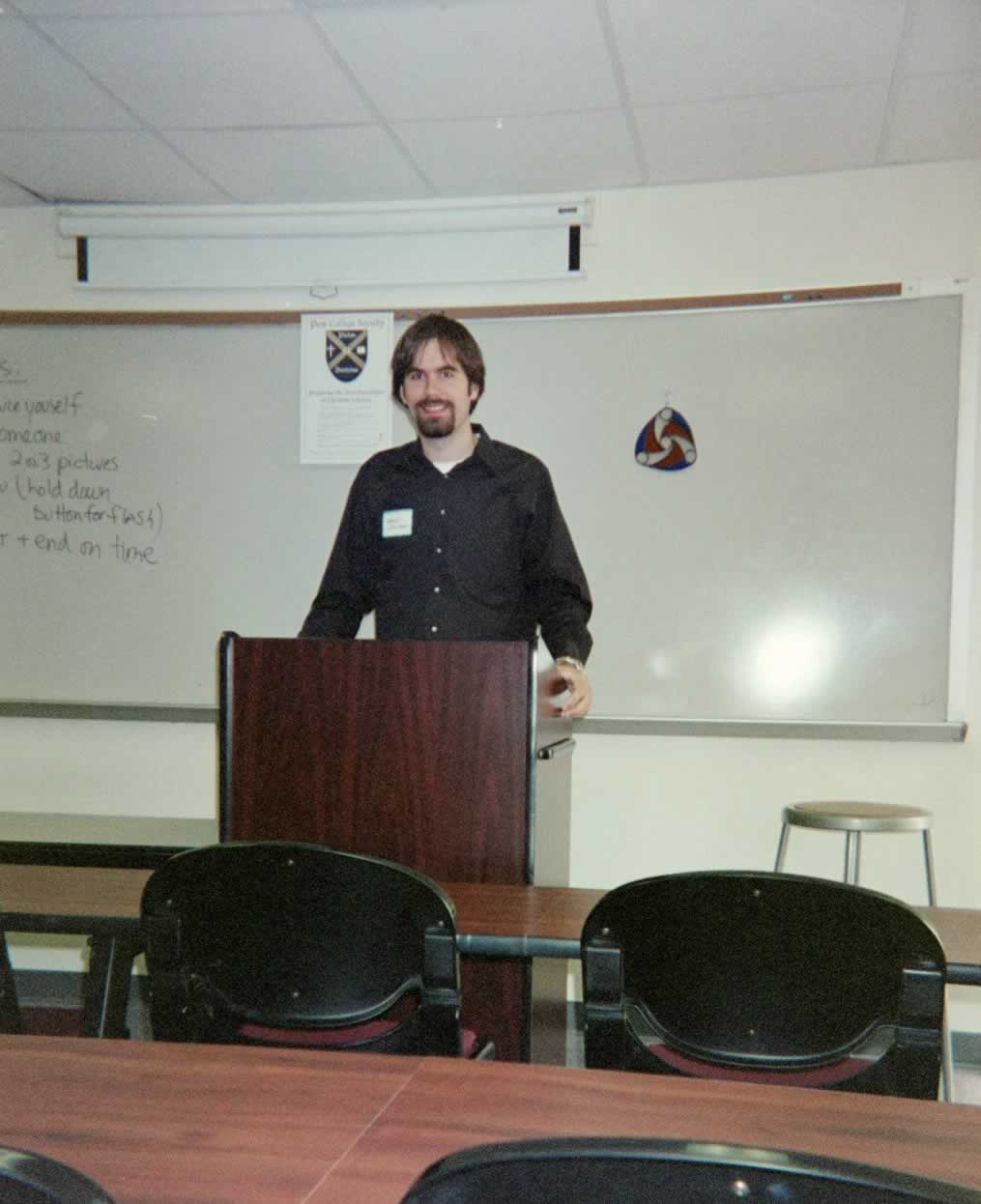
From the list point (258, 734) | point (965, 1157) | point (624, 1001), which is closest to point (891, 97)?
point (258, 734)

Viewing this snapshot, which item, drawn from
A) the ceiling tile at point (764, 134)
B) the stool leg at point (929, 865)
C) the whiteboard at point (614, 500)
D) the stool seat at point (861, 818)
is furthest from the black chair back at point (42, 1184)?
the whiteboard at point (614, 500)

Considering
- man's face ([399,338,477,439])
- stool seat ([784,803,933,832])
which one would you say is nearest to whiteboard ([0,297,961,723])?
stool seat ([784,803,933,832])

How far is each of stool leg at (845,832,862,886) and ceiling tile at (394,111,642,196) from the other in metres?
2.05

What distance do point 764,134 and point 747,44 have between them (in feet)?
1.78

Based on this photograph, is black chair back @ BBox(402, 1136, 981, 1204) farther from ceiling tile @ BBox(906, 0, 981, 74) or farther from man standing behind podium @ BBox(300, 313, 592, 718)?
ceiling tile @ BBox(906, 0, 981, 74)

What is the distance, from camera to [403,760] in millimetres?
2018

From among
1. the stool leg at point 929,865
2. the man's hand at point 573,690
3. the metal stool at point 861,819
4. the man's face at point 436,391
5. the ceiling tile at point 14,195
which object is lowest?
the stool leg at point 929,865

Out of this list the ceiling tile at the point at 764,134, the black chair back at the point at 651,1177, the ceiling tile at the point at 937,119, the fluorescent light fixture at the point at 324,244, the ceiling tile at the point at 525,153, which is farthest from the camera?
the fluorescent light fixture at the point at 324,244

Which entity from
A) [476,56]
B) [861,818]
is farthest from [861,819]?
[476,56]

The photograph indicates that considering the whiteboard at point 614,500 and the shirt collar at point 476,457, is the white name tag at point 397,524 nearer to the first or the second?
the shirt collar at point 476,457

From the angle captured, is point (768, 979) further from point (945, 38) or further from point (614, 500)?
point (614, 500)

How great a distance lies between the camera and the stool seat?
2.88m

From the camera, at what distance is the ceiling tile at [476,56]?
2725 millimetres

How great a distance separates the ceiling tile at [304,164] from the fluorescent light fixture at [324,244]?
0.07 m
